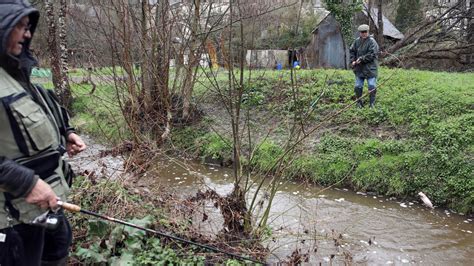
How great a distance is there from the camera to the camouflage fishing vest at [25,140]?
2070mm

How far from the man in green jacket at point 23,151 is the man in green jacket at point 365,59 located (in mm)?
8415

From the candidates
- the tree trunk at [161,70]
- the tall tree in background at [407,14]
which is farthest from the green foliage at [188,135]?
the tall tree in background at [407,14]

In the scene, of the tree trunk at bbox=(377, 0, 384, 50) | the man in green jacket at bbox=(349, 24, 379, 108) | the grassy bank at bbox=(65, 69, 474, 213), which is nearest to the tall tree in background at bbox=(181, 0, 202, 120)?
the grassy bank at bbox=(65, 69, 474, 213)

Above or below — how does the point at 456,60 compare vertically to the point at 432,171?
above

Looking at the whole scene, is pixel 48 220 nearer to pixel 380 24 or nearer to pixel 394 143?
pixel 394 143

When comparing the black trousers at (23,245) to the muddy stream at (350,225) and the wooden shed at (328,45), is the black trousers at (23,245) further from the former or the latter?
the wooden shed at (328,45)

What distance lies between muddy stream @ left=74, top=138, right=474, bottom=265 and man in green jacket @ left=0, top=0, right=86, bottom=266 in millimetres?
2422

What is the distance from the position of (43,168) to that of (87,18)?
22.2 ft

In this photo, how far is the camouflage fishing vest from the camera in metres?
2.07

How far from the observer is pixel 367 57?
31.7 feet

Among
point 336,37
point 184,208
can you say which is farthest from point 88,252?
point 336,37

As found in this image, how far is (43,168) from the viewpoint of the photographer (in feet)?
7.43

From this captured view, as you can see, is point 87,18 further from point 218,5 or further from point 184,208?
point 184,208

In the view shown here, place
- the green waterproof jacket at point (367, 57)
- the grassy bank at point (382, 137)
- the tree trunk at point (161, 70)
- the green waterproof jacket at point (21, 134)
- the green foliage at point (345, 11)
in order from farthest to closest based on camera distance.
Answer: the green foliage at point (345, 11), the green waterproof jacket at point (367, 57), the grassy bank at point (382, 137), the tree trunk at point (161, 70), the green waterproof jacket at point (21, 134)
